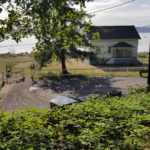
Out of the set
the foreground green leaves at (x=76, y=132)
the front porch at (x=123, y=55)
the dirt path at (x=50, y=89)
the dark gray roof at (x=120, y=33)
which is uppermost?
the dark gray roof at (x=120, y=33)

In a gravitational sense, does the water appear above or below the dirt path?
above

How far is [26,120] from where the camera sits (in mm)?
4801

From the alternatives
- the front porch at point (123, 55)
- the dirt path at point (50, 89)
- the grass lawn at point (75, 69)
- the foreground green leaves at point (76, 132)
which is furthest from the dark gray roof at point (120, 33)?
the foreground green leaves at point (76, 132)

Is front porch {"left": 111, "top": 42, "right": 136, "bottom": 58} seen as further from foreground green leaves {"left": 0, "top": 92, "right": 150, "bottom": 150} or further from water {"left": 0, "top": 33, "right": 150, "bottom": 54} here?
foreground green leaves {"left": 0, "top": 92, "right": 150, "bottom": 150}

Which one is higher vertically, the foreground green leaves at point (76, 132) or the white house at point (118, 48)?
the white house at point (118, 48)

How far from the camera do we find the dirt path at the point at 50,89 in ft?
53.2

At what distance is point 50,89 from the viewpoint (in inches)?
796

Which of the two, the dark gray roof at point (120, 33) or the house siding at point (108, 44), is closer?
the house siding at point (108, 44)

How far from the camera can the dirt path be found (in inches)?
638

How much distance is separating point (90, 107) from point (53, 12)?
3.19 metres

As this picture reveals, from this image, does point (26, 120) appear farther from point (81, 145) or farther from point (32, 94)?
point (32, 94)

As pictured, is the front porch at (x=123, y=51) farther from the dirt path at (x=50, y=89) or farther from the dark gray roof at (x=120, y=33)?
the dirt path at (x=50, y=89)

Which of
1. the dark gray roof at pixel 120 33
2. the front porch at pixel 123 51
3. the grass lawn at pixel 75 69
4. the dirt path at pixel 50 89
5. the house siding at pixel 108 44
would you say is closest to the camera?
the dirt path at pixel 50 89

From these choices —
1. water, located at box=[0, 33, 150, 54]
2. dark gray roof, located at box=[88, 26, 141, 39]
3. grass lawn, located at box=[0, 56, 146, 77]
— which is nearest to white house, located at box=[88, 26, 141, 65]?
dark gray roof, located at box=[88, 26, 141, 39]
